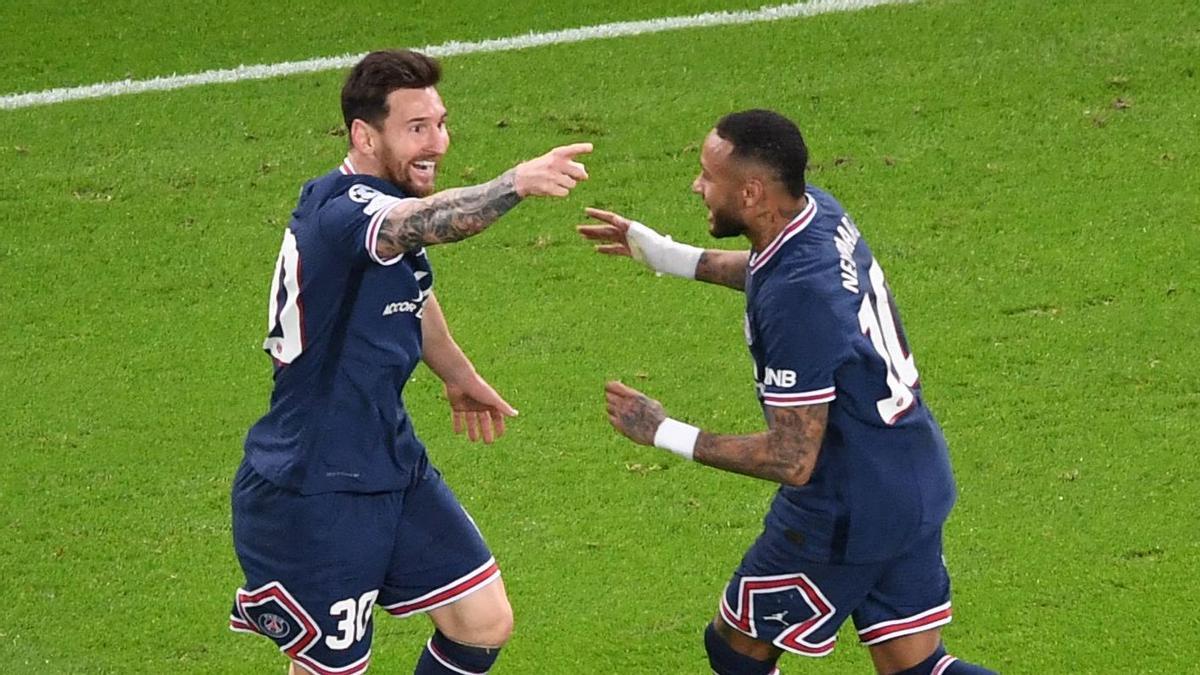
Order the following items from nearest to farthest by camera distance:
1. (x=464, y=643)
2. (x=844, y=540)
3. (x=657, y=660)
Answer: (x=844, y=540) → (x=464, y=643) → (x=657, y=660)

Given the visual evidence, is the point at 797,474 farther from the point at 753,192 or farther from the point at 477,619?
the point at 477,619

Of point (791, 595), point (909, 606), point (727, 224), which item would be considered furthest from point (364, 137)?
point (909, 606)

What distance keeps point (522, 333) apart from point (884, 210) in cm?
190

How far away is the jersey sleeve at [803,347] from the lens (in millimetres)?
5082

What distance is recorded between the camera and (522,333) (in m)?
8.61

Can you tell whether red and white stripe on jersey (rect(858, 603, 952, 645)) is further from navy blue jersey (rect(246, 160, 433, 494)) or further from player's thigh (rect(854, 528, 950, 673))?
navy blue jersey (rect(246, 160, 433, 494))

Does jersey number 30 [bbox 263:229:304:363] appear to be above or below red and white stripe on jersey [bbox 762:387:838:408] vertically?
above

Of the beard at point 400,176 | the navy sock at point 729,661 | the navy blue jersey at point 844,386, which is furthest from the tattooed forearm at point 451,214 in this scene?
the navy sock at point 729,661

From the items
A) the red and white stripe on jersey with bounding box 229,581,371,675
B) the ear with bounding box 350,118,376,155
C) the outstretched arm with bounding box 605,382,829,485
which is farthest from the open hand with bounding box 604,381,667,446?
the red and white stripe on jersey with bounding box 229,581,371,675

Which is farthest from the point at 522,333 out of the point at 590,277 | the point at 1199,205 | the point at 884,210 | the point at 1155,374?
the point at 1199,205

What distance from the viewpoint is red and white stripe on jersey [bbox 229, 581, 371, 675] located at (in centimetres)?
545

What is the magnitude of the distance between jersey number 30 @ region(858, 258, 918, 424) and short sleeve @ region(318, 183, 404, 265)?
3.91ft

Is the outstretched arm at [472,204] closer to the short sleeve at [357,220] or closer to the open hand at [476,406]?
the short sleeve at [357,220]

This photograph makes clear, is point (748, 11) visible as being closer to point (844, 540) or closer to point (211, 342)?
point (211, 342)
